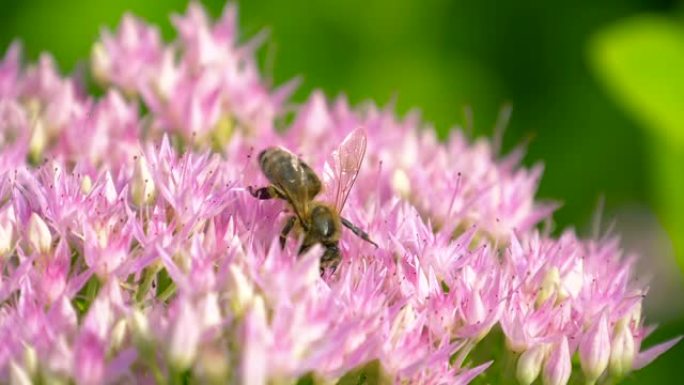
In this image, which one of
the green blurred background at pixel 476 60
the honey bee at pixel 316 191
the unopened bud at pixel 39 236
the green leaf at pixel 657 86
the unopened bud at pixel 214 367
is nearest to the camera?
the unopened bud at pixel 214 367

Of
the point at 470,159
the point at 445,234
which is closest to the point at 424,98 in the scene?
the point at 470,159

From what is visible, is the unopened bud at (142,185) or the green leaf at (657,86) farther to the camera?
the green leaf at (657,86)

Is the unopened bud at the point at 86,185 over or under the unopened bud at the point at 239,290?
over

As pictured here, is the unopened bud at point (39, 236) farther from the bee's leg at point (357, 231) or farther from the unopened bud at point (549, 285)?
the unopened bud at point (549, 285)

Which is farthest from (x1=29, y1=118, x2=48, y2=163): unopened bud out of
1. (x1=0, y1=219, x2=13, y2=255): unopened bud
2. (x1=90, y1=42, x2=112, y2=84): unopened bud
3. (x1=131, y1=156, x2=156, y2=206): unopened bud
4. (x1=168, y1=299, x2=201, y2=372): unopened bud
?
(x1=168, y1=299, x2=201, y2=372): unopened bud

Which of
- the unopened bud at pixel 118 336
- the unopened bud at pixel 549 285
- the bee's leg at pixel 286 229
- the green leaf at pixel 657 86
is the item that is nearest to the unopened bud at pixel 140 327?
the unopened bud at pixel 118 336

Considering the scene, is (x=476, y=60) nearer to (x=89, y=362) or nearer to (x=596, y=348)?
(x=596, y=348)

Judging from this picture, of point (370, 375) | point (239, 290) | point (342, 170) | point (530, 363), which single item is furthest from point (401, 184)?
point (239, 290)
